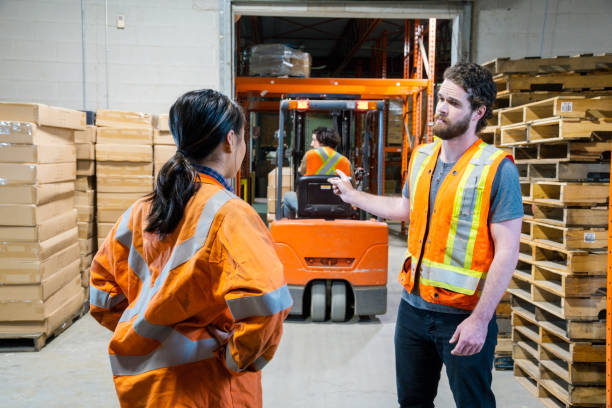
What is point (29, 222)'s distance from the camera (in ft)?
15.9

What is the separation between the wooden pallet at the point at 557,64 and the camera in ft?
14.3

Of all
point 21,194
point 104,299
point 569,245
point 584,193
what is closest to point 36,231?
point 21,194

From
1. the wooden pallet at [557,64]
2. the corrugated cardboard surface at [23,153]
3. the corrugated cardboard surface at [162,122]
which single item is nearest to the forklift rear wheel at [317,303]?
the corrugated cardboard surface at [162,122]

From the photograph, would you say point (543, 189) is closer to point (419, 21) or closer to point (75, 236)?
point (75, 236)

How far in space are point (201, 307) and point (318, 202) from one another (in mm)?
4719

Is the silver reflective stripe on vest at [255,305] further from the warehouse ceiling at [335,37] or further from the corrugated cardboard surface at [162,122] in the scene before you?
the warehouse ceiling at [335,37]

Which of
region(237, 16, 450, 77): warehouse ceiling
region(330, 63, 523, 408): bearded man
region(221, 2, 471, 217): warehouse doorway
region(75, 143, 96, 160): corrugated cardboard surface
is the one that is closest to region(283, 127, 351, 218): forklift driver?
region(221, 2, 471, 217): warehouse doorway

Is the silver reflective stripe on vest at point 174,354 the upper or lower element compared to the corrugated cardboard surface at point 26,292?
upper

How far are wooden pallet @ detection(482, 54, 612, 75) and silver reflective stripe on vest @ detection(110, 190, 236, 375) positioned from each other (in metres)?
3.76

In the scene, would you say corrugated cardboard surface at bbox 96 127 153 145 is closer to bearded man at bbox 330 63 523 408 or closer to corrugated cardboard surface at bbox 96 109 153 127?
corrugated cardboard surface at bbox 96 109 153 127

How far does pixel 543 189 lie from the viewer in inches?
157

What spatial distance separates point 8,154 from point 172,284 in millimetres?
4104

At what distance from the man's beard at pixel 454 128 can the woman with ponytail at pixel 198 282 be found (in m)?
1.14

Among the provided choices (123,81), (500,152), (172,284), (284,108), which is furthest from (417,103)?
(172,284)
